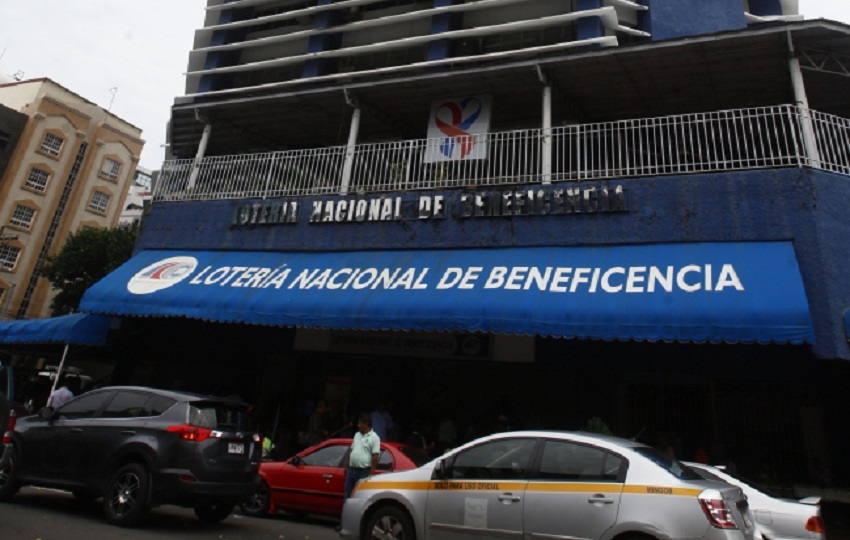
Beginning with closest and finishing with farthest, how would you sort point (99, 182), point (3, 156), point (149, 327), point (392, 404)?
point (392, 404) → point (149, 327) → point (3, 156) → point (99, 182)

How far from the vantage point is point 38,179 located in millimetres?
46156

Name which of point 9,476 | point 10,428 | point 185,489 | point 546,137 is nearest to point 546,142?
point 546,137

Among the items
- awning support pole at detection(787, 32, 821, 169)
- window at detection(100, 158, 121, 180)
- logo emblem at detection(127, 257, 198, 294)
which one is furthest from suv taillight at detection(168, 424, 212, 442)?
window at detection(100, 158, 121, 180)

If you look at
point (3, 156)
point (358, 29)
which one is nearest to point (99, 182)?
point (3, 156)

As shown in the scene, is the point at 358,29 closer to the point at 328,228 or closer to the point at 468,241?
the point at 328,228

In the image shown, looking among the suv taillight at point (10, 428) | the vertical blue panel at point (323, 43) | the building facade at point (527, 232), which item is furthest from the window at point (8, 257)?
the suv taillight at point (10, 428)

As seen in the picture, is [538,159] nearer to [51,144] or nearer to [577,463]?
[577,463]

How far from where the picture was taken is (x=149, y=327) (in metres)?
14.9

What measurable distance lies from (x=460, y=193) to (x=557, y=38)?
5177 millimetres

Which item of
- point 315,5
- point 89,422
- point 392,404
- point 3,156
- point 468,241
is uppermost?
point 3,156

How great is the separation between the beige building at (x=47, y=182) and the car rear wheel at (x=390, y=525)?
146 ft

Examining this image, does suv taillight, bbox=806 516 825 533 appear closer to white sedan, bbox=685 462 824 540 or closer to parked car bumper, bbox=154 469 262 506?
white sedan, bbox=685 462 824 540

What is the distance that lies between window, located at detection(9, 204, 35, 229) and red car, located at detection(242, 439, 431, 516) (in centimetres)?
4627

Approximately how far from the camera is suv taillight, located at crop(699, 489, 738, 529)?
438 centimetres
